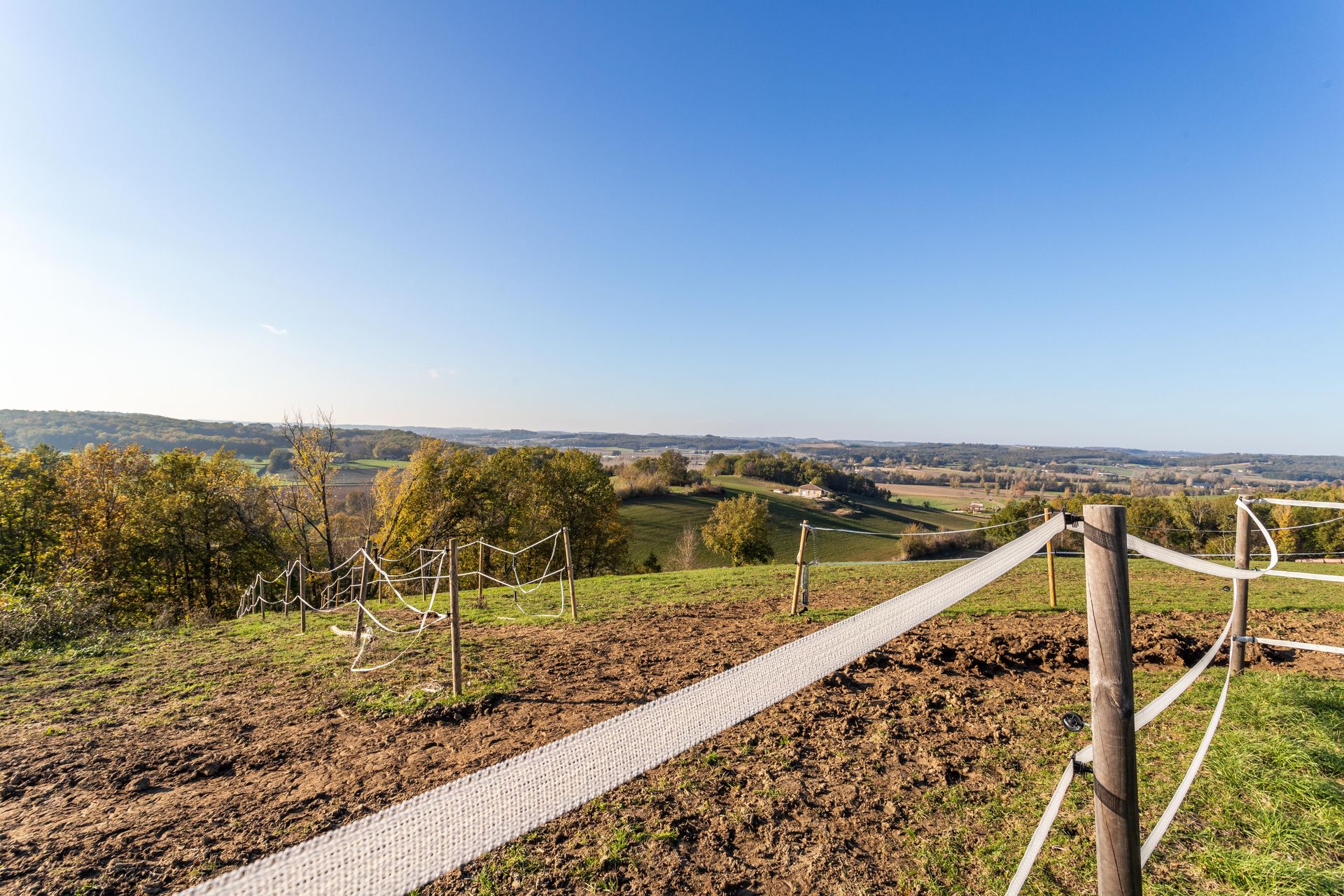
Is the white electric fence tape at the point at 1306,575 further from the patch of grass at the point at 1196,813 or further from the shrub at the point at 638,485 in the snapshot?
the shrub at the point at 638,485

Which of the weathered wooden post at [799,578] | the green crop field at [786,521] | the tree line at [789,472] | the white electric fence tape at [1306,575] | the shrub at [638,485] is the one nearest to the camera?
the white electric fence tape at [1306,575]

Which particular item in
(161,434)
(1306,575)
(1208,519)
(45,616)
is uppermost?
(161,434)

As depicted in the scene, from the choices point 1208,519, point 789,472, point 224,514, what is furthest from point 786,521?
point 224,514

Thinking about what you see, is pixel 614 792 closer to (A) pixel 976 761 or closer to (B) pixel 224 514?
(A) pixel 976 761

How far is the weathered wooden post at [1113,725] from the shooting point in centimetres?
171

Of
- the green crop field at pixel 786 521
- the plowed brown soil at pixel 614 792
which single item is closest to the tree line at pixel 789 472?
the green crop field at pixel 786 521

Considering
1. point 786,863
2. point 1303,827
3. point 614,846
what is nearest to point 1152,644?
point 1303,827

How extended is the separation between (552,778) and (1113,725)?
1.89 metres

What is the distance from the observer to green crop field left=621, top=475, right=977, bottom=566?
44.2 m

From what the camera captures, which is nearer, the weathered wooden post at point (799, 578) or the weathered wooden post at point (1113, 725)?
the weathered wooden post at point (1113, 725)

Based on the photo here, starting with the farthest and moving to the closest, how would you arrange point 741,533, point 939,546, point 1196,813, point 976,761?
point 939,546, point 741,533, point 976,761, point 1196,813

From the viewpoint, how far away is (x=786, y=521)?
5459 cm

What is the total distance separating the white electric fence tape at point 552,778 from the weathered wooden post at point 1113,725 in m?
0.61

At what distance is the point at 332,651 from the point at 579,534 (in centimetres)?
2196
